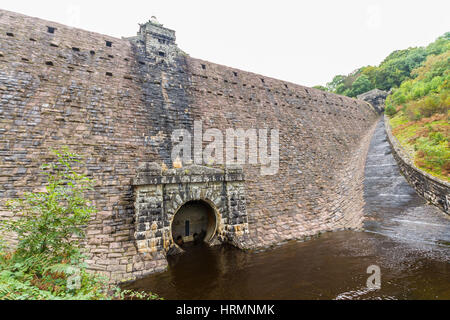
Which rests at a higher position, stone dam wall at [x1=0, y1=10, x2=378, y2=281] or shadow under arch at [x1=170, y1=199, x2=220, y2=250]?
stone dam wall at [x1=0, y1=10, x2=378, y2=281]

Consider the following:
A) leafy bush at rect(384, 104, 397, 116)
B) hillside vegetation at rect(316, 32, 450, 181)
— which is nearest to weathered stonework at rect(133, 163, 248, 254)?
hillside vegetation at rect(316, 32, 450, 181)

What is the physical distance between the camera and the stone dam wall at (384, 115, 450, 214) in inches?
371

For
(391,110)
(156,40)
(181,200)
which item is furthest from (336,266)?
(391,110)

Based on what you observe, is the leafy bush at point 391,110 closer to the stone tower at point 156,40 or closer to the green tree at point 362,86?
the green tree at point 362,86

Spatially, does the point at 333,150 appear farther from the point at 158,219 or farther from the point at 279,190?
the point at 158,219

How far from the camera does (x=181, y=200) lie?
8438 millimetres

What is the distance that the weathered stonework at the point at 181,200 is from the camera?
301 inches

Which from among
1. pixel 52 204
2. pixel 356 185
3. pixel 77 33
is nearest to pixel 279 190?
pixel 356 185

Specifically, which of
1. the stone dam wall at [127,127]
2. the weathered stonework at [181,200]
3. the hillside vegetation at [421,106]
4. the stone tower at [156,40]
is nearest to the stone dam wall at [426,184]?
the hillside vegetation at [421,106]

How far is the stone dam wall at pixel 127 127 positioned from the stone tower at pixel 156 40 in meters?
0.36

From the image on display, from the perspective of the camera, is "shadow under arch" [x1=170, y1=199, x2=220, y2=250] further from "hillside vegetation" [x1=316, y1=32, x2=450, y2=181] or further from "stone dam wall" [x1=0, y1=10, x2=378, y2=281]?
"hillside vegetation" [x1=316, y1=32, x2=450, y2=181]

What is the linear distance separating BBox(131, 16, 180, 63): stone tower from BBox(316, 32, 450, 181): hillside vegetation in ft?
54.5
